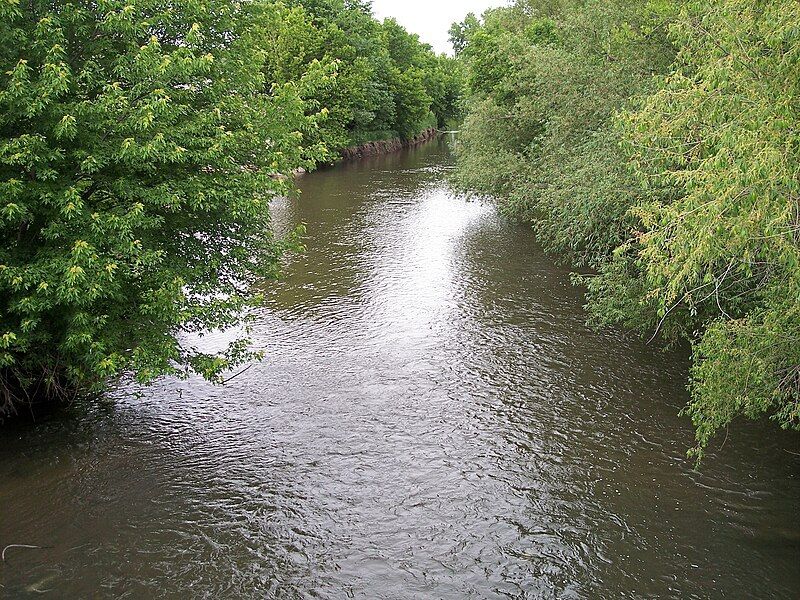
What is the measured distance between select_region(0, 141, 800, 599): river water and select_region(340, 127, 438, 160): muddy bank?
4000 cm

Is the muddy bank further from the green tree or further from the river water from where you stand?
the green tree

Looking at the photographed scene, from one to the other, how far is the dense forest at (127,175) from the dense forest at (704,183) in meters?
6.90

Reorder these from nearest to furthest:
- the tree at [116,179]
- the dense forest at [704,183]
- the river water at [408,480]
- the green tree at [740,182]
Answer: the green tree at [740,182] < the dense forest at [704,183] < the river water at [408,480] < the tree at [116,179]

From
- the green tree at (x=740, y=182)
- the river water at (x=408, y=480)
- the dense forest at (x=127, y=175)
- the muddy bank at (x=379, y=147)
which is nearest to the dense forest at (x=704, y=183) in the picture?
the green tree at (x=740, y=182)

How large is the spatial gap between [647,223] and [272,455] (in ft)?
25.4

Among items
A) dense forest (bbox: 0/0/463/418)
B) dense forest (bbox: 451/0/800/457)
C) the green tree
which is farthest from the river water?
the green tree

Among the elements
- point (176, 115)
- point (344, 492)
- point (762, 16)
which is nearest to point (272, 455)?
point (344, 492)

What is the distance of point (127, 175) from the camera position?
39.7 ft

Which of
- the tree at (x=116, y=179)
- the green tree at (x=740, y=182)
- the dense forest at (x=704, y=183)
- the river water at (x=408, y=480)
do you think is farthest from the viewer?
the tree at (x=116, y=179)

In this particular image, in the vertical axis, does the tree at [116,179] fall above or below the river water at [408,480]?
above

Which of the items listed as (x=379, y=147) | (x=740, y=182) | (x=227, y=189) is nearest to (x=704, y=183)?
(x=740, y=182)

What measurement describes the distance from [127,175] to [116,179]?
0.20m

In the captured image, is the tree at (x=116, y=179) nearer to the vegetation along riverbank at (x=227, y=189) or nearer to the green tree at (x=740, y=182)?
the vegetation along riverbank at (x=227, y=189)

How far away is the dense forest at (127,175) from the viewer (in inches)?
433
